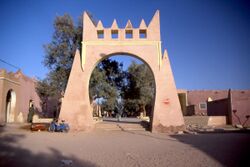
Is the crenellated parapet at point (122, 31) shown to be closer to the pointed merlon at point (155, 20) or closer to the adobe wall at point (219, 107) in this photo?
the pointed merlon at point (155, 20)

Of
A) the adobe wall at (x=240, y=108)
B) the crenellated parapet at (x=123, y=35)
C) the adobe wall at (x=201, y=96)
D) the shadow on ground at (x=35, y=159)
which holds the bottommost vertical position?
the shadow on ground at (x=35, y=159)

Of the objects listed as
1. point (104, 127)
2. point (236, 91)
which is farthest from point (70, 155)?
point (236, 91)

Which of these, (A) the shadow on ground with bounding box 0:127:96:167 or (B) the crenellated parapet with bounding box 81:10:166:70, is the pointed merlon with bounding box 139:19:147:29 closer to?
(B) the crenellated parapet with bounding box 81:10:166:70

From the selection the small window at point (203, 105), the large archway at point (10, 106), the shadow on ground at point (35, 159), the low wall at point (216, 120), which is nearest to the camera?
the shadow on ground at point (35, 159)

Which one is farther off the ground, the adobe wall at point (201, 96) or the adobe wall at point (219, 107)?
the adobe wall at point (201, 96)

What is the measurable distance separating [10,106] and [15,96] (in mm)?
1084

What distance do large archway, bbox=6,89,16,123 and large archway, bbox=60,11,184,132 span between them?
9938mm

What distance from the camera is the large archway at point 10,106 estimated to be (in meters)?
24.3

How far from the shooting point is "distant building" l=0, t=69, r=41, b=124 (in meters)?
22.0

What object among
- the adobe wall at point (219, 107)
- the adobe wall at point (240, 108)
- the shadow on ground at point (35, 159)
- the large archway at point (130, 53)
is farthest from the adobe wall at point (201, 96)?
the shadow on ground at point (35, 159)

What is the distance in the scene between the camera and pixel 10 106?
2469 centimetres

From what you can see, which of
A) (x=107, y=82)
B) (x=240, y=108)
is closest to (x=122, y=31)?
(x=107, y=82)

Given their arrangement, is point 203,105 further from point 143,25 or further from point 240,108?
point 143,25

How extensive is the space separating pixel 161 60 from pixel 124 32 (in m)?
3.40
